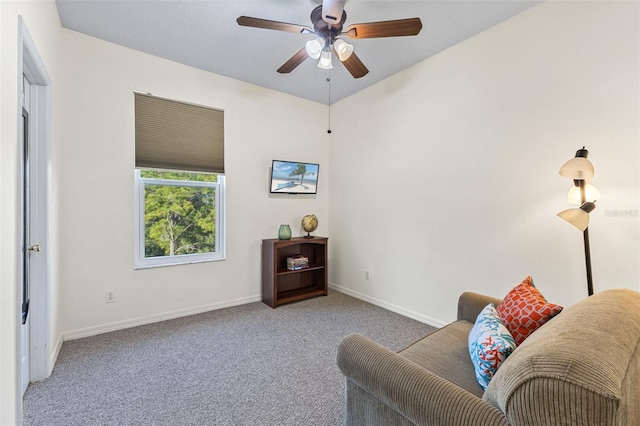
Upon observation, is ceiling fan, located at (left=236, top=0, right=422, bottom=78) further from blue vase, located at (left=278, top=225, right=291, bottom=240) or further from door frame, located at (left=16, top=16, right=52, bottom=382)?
blue vase, located at (left=278, top=225, right=291, bottom=240)

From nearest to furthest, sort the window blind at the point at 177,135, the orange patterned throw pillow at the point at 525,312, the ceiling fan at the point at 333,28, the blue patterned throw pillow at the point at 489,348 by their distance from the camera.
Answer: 1. the blue patterned throw pillow at the point at 489,348
2. the orange patterned throw pillow at the point at 525,312
3. the ceiling fan at the point at 333,28
4. the window blind at the point at 177,135

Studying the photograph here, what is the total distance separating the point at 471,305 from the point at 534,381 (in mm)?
1333

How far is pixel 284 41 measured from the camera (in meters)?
2.73

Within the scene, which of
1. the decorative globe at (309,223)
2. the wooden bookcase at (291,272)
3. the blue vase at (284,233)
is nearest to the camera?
the wooden bookcase at (291,272)

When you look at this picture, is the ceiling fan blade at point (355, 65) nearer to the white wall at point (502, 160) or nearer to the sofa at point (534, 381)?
the white wall at point (502, 160)

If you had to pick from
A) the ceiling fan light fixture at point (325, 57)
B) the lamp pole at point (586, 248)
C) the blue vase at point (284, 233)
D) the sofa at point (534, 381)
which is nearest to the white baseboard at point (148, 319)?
the blue vase at point (284, 233)

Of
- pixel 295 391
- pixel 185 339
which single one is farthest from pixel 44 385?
pixel 295 391

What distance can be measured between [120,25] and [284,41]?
55.8 inches

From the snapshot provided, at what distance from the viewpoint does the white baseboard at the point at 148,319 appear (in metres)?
2.66

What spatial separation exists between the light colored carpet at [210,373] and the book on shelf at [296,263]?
2.25ft

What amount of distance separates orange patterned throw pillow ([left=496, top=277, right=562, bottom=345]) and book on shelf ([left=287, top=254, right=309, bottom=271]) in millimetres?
2588

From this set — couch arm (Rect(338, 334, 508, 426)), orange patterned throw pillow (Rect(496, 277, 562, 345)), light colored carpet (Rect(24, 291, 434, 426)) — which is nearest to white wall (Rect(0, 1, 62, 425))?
light colored carpet (Rect(24, 291, 434, 426))

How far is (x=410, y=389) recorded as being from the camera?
1033 millimetres

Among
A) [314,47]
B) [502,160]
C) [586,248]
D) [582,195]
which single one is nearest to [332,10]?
[314,47]
